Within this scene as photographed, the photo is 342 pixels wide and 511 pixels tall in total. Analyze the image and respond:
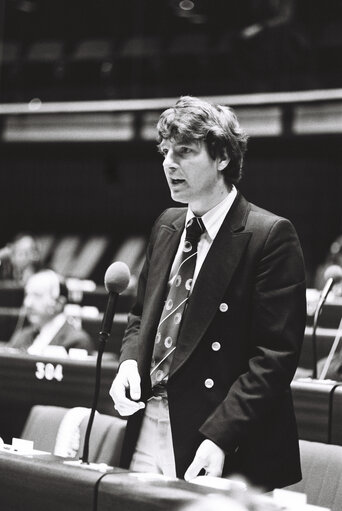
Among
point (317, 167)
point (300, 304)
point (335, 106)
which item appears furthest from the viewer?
point (317, 167)

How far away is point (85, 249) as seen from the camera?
499 inches

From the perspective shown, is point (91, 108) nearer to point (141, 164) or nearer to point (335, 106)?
point (141, 164)

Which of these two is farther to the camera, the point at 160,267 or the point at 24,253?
the point at 24,253

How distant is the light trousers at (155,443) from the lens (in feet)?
5.91

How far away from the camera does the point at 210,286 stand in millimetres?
1802

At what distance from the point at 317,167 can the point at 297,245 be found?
9295 millimetres

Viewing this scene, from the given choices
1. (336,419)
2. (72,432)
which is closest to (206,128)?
(336,419)

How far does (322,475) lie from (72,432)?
856mm

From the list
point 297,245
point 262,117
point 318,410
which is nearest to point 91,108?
point 262,117

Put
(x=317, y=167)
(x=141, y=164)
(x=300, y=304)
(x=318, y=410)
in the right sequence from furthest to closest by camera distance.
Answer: (x=141, y=164)
(x=317, y=167)
(x=318, y=410)
(x=300, y=304)

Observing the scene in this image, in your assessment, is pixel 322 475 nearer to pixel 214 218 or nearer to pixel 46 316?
pixel 214 218

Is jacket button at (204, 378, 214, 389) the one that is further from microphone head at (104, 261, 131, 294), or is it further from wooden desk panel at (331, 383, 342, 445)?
wooden desk panel at (331, 383, 342, 445)

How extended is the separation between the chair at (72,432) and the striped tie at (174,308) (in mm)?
752

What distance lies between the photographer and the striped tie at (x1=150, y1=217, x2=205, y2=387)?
5.98ft
